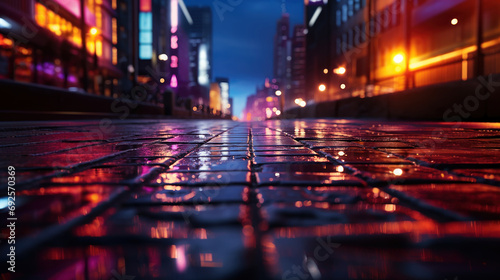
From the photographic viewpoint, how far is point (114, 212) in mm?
934

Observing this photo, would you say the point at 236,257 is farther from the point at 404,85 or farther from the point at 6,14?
the point at 6,14

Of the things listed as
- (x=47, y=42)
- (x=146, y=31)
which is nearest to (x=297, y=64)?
(x=146, y=31)

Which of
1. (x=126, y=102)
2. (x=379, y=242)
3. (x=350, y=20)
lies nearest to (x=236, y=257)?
(x=379, y=242)

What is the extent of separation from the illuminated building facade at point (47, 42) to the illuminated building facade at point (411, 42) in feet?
54.1

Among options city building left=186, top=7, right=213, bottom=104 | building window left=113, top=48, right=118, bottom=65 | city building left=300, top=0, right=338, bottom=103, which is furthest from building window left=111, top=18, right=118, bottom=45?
city building left=186, top=7, right=213, bottom=104

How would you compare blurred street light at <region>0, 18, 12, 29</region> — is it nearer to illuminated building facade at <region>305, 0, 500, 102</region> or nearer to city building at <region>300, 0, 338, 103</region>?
illuminated building facade at <region>305, 0, 500, 102</region>

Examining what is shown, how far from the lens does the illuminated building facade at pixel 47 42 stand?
20297 mm

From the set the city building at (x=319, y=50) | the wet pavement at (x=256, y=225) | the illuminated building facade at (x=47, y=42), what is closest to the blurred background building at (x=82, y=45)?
the illuminated building facade at (x=47, y=42)

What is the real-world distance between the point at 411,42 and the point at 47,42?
27.5 meters

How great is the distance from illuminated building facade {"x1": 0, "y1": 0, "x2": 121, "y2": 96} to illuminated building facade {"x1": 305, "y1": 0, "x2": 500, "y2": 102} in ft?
54.1

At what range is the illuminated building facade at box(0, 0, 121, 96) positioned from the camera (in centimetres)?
2030

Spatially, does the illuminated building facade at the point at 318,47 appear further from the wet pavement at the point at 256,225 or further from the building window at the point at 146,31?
the wet pavement at the point at 256,225

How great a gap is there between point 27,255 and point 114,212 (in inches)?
10.9

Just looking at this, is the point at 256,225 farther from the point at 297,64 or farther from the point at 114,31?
the point at 297,64
